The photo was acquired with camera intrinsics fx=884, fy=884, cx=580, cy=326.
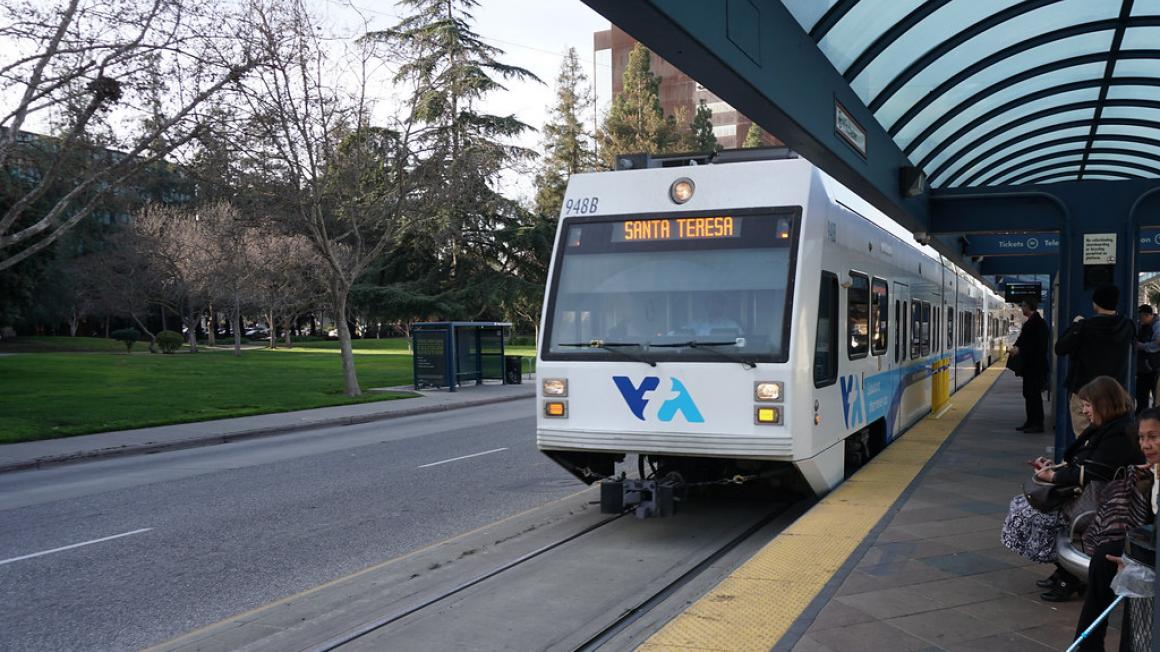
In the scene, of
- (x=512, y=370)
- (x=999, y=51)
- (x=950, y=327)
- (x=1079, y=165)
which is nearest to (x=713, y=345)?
(x=999, y=51)

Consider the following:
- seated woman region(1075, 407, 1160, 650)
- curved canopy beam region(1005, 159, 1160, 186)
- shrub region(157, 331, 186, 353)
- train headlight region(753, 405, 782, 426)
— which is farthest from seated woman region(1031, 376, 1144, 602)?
shrub region(157, 331, 186, 353)

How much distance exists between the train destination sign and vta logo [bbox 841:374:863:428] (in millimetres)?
1836

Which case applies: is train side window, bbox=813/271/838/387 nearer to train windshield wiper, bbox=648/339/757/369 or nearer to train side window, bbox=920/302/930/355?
train windshield wiper, bbox=648/339/757/369

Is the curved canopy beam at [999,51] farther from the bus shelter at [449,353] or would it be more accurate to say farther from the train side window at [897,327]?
the bus shelter at [449,353]

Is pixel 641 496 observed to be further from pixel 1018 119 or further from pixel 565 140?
pixel 565 140

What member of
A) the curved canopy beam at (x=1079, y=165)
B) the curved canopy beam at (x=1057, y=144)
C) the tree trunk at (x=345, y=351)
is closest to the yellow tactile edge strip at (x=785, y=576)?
the curved canopy beam at (x=1057, y=144)

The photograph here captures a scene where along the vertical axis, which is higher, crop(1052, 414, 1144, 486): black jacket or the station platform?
crop(1052, 414, 1144, 486): black jacket

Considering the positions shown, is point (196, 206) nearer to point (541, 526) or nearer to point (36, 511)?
point (36, 511)

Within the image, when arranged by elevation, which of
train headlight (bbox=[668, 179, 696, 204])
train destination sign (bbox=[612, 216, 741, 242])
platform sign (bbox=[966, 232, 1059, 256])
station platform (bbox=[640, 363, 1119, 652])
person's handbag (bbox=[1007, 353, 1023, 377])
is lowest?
station platform (bbox=[640, 363, 1119, 652])

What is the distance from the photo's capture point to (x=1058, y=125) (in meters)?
12.7

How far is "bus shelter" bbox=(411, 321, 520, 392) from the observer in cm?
2581

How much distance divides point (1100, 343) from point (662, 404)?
13.2ft

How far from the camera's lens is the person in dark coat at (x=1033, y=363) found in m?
12.7

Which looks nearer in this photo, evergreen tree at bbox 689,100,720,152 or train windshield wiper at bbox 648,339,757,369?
train windshield wiper at bbox 648,339,757,369
